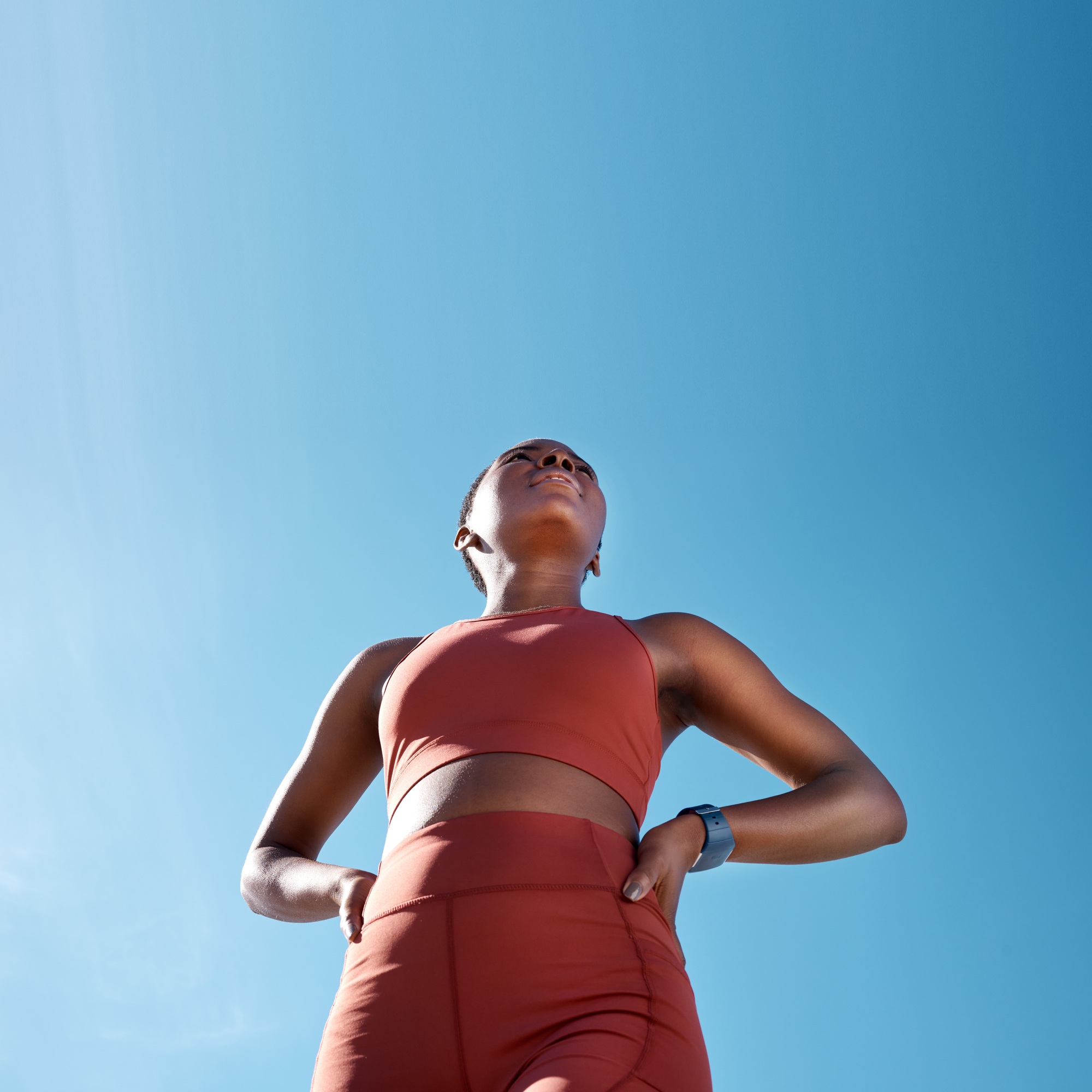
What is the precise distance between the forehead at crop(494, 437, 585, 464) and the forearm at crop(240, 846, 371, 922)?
5.72ft

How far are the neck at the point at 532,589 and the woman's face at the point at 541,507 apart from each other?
6cm

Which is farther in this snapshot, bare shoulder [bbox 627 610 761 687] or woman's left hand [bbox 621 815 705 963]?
bare shoulder [bbox 627 610 761 687]

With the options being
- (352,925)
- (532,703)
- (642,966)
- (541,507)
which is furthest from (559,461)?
(642,966)

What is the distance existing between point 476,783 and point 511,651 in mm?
497

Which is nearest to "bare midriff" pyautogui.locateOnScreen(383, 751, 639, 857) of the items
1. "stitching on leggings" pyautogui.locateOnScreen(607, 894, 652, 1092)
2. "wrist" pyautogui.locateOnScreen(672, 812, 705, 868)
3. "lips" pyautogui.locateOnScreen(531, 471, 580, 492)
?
"wrist" pyautogui.locateOnScreen(672, 812, 705, 868)

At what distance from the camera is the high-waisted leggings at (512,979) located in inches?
77.1

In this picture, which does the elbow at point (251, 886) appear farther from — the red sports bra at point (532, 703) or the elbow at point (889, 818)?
the elbow at point (889, 818)

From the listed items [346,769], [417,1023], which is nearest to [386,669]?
[346,769]

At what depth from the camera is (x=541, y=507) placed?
11.8ft

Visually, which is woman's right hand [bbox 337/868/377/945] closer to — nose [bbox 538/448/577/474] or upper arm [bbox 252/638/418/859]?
upper arm [bbox 252/638/418/859]

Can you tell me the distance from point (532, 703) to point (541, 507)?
110 centimetres

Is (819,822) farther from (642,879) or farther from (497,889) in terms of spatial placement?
(497,889)

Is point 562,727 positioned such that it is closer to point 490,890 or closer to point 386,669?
point 490,890

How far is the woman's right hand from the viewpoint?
2420 mm
